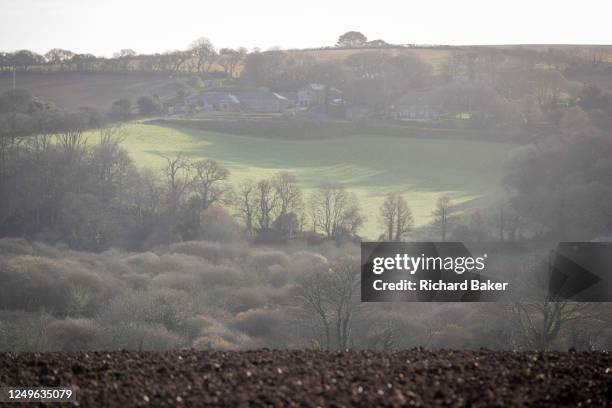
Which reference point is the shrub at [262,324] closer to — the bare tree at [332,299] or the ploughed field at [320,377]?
the bare tree at [332,299]

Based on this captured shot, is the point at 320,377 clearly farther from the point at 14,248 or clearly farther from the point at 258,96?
the point at 258,96

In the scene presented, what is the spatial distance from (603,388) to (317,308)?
6.58m

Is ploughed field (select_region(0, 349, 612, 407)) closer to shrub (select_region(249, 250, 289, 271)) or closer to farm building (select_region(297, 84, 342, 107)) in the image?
shrub (select_region(249, 250, 289, 271))

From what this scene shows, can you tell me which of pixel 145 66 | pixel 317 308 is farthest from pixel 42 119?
pixel 317 308

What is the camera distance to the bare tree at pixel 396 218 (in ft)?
67.8

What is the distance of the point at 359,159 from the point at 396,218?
901 cm

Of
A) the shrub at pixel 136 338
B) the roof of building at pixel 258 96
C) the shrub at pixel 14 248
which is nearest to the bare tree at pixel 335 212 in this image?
the shrub at pixel 14 248

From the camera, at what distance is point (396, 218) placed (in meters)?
21.5

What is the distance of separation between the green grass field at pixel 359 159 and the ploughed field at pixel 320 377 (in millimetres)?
18021

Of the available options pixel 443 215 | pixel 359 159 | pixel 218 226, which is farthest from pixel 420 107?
pixel 218 226

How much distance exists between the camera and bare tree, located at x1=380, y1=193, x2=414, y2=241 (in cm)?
2067

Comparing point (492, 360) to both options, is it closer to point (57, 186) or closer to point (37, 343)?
point (37, 343)

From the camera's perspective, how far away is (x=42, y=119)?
27344 mm

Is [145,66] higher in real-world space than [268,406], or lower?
higher
